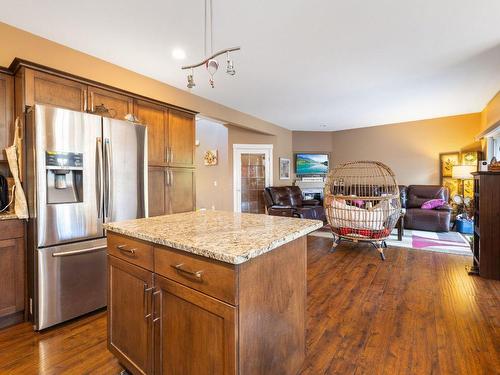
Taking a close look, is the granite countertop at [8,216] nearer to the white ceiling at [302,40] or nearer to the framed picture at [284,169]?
the white ceiling at [302,40]

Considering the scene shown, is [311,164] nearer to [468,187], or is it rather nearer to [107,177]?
[468,187]

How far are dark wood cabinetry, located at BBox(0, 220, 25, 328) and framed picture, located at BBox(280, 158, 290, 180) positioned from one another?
5.85 m

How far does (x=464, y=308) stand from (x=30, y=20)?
4.54 metres

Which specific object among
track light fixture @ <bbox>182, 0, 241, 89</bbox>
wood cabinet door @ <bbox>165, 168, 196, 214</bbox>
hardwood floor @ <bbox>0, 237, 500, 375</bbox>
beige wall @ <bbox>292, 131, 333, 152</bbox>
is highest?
beige wall @ <bbox>292, 131, 333, 152</bbox>

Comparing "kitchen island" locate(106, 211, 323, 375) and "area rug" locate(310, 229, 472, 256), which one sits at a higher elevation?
"kitchen island" locate(106, 211, 323, 375)

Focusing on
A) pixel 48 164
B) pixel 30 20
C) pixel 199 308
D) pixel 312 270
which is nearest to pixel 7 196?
pixel 48 164

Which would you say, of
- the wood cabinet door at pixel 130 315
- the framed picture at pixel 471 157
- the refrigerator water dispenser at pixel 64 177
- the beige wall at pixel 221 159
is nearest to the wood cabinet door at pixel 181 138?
the refrigerator water dispenser at pixel 64 177

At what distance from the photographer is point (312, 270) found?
3346mm

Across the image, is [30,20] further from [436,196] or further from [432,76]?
[436,196]

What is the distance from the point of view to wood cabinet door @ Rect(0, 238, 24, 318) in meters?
2.08

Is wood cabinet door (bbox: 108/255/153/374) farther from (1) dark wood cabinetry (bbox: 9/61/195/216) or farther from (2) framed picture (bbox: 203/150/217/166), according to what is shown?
(2) framed picture (bbox: 203/150/217/166)

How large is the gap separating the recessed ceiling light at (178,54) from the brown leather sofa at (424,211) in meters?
5.34

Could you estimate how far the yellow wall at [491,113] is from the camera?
14.6ft

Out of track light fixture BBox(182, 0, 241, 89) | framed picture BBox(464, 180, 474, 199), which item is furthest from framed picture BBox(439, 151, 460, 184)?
track light fixture BBox(182, 0, 241, 89)
